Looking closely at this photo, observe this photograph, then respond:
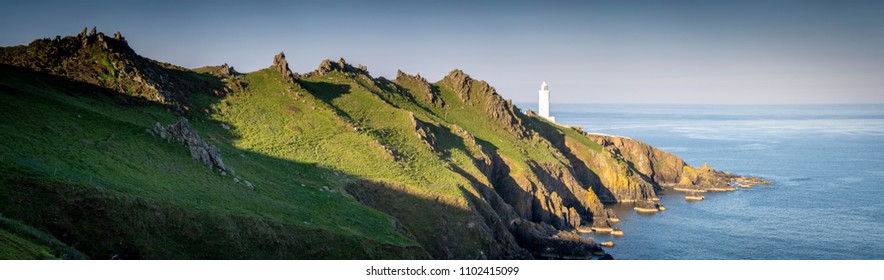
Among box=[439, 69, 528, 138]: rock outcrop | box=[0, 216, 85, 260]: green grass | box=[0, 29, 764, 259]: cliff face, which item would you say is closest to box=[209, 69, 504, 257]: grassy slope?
box=[0, 29, 764, 259]: cliff face

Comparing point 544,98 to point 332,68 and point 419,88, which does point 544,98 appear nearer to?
point 419,88

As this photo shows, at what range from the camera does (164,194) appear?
28703mm

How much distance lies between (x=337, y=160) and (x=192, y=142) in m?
17.5

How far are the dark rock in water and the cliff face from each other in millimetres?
140

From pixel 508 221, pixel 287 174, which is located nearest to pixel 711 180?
pixel 508 221

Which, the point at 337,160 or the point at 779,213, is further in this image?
the point at 779,213

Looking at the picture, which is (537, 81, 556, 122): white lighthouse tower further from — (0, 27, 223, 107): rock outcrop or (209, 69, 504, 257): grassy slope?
(0, 27, 223, 107): rock outcrop

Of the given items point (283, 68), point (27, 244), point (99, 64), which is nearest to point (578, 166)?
point (283, 68)

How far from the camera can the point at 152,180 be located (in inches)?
1232

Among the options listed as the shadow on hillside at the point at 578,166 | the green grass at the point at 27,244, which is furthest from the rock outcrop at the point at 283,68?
the green grass at the point at 27,244

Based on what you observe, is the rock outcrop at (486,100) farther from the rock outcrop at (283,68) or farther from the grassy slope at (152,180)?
the grassy slope at (152,180)

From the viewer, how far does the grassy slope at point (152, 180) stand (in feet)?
81.6

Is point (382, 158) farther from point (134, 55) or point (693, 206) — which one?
point (693, 206)

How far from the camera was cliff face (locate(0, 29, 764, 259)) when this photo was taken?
31.8m
